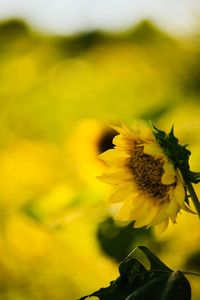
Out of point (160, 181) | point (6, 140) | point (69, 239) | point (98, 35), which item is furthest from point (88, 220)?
point (160, 181)

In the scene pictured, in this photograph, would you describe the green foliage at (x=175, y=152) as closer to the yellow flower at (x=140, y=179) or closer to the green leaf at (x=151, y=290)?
the yellow flower at (x=140, y=179)

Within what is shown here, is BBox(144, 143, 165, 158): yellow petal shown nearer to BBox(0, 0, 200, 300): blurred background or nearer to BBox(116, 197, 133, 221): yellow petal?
BBox(116, 197, 133, 221): yellow petal

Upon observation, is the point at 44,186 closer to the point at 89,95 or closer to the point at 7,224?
the point at 7,224

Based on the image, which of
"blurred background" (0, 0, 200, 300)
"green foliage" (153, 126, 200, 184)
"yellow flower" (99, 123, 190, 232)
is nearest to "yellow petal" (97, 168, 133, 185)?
"yellow flower" (99, 123, 190, 232)

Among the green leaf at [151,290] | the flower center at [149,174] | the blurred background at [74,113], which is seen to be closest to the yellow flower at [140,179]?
the flower center at [149,174]

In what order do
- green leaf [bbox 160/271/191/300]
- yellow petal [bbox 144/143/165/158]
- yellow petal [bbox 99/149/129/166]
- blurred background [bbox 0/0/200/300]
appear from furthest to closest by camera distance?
blurred background [bbox 0/0/200/300] → yellow petal [bbox 99/149/129/166] → yellow petal [bbox 144/143/165/158] → green leaf [bbox 160/271/191/300]

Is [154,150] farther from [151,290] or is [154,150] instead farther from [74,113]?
[74,113]

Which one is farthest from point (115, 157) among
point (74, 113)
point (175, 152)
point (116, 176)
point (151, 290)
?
point (74, 113)
